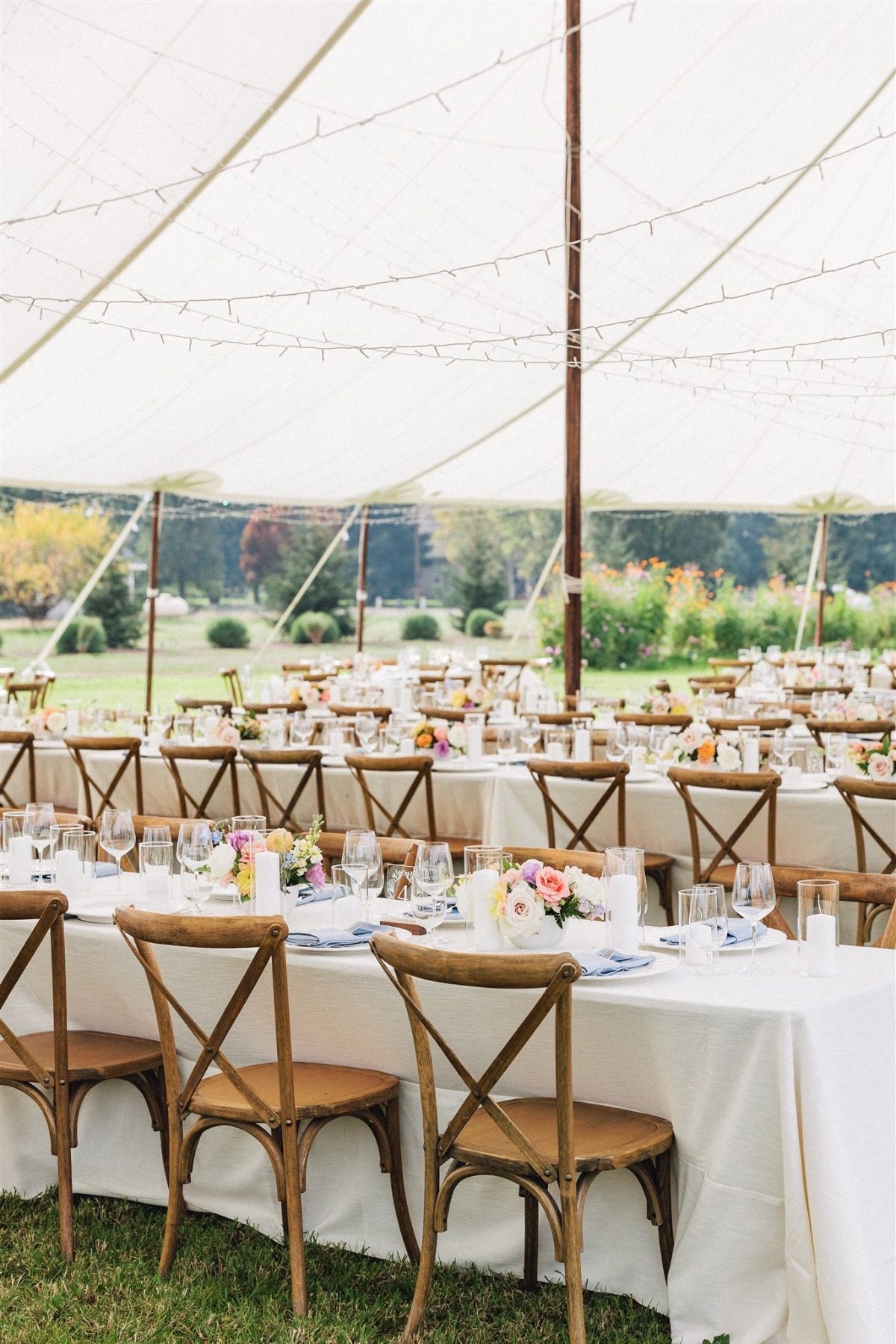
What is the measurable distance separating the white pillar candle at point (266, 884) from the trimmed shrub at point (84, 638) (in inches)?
817

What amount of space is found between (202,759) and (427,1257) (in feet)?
13.4

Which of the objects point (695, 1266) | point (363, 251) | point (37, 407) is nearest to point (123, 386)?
point (37, 407)

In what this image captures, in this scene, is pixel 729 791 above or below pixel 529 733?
below

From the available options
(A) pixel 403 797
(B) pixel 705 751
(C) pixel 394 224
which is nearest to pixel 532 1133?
(B) pixel 705 751

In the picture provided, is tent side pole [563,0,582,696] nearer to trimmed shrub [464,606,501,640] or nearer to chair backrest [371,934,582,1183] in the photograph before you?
chair backrest [371,934,582,1183]

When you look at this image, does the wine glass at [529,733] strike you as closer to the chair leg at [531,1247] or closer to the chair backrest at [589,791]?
the chair backrest at [589,791]

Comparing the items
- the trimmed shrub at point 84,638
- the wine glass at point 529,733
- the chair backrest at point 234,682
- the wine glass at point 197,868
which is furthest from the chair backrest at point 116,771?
the trimmed shrub at point 84,638

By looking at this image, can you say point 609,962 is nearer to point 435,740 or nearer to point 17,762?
point 435,740

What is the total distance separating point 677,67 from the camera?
843 centimetres

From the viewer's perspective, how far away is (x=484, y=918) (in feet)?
10.8

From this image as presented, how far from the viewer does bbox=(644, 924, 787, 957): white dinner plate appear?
10.5 ft

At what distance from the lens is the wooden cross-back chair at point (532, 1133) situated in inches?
106

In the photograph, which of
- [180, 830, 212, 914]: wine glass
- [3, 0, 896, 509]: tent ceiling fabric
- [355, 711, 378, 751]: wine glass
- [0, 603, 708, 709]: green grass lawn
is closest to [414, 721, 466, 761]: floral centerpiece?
[355, 711, 378, 751]: wine glass

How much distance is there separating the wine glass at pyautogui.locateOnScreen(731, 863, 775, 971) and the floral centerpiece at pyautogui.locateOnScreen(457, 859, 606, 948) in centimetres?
32
